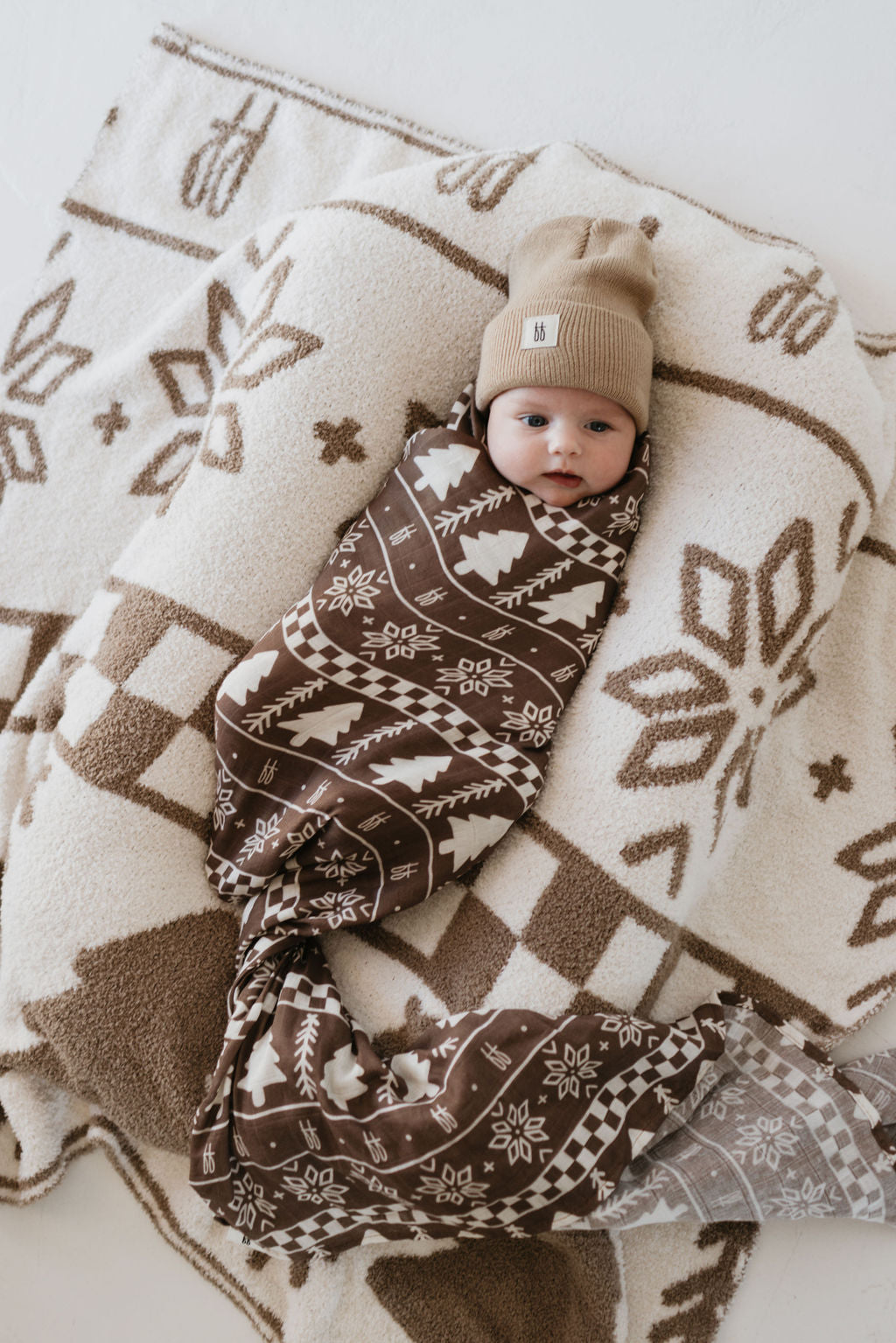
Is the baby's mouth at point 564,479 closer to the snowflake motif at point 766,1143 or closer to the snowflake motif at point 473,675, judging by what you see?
the snowflake motif at point 473,675

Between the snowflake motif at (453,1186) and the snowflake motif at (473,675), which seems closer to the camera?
the snowflake motif at (453,1186)

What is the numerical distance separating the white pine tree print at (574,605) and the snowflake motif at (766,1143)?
1.83ft

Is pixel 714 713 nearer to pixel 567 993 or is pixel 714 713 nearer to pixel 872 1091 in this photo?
pixel 567 993

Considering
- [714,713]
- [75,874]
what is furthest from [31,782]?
[714,713]

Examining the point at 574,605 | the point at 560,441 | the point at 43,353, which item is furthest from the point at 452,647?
the point at 43,353

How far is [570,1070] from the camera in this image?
994 millimetres

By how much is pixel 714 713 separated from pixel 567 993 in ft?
1.08

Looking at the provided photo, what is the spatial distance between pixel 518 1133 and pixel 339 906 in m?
0.29

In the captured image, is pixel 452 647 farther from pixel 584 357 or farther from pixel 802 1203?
pixel 802 1203

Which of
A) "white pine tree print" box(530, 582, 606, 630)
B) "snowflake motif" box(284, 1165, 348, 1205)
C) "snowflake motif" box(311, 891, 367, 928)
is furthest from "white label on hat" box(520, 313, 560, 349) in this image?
"snowflake motif" box(284, 1165, 348, 1205)

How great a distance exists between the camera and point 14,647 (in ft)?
4.19

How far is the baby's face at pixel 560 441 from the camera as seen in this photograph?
106 centimetres

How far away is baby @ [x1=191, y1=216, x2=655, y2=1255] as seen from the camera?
104 centimetres

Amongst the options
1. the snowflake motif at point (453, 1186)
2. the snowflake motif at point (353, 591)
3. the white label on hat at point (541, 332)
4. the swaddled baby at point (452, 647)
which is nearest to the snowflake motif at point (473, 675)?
the swaddled baby at point (452, 647)
